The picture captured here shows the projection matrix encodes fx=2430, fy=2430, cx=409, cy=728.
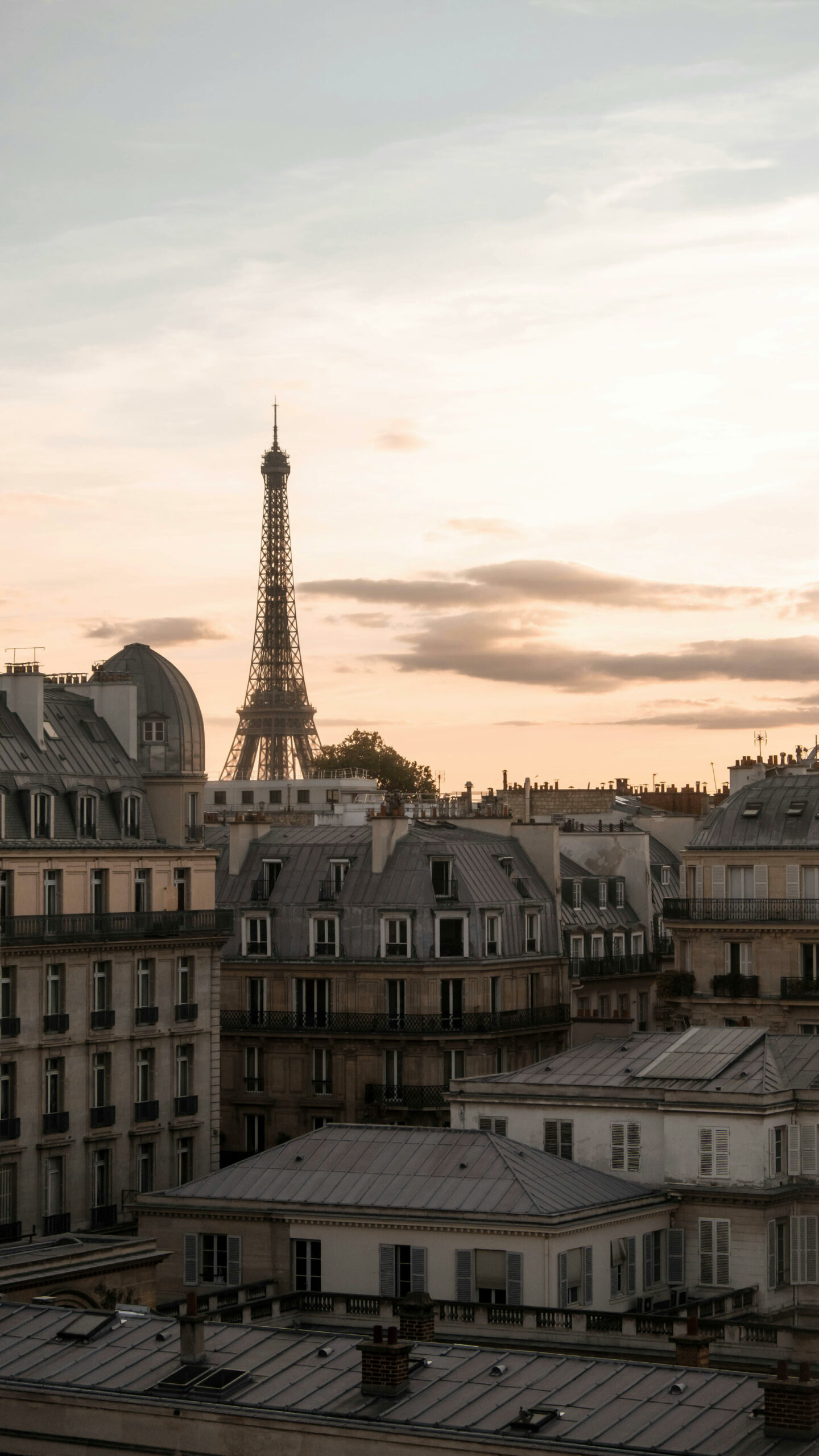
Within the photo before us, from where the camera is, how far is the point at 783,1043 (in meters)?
65.5

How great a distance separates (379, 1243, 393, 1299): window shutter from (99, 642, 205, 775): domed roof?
28.0 metres

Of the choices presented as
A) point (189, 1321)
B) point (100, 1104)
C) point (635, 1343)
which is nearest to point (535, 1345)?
point (635, 1343)

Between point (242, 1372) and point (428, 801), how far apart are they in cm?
10858

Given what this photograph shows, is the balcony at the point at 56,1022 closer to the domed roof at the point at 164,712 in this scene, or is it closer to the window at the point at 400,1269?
the domed roof at the point at 164,712

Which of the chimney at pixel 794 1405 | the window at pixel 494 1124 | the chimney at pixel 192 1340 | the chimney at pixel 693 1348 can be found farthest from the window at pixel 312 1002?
the chimney at pixel 794 1405

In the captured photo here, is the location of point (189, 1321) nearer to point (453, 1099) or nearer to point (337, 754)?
point (453, 1099)

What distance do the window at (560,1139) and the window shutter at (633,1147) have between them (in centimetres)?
182

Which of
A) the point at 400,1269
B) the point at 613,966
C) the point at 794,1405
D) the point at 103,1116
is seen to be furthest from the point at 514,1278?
the point at 613,966

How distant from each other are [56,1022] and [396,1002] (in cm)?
1545

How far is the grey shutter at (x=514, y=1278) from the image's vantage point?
5338cm

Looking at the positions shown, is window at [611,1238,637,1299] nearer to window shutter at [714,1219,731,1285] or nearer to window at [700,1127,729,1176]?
window shutter at [714,1219,731,1285]

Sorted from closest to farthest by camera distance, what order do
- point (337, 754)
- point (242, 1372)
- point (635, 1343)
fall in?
point (242, 1372)
point (635, 1343)
point (337, 754)

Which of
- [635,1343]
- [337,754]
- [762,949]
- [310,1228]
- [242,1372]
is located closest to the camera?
[242,1372]

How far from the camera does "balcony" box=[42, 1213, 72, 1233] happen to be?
7088cm
